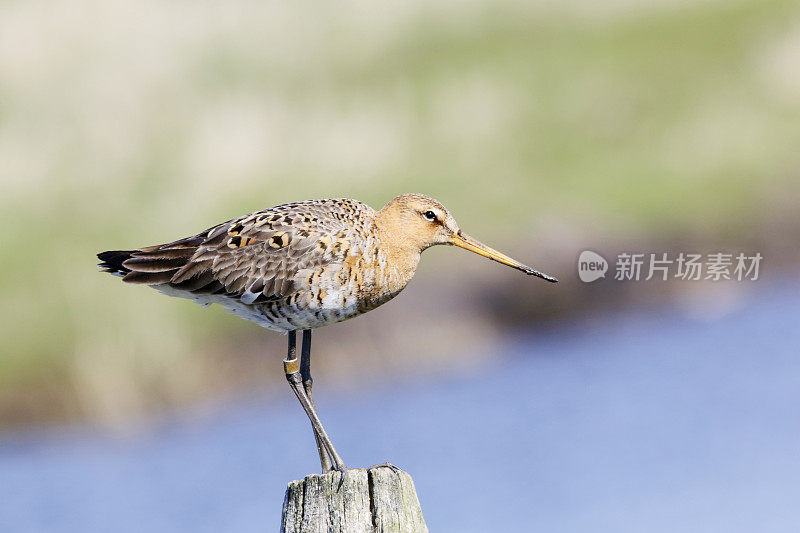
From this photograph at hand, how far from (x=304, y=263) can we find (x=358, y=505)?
6.54 ft

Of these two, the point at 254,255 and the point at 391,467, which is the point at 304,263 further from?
the point at 391,467

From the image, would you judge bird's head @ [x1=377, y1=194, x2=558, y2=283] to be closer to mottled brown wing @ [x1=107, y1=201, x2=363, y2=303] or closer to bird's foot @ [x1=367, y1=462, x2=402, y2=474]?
mottled brown wing @ [x1=107, y1=201, x2=363, y2=303]

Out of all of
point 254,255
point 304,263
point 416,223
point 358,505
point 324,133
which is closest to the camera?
point 358,505

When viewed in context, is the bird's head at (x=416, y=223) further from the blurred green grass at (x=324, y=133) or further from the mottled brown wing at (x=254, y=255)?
the blurred green grass at (x=324, y=133)

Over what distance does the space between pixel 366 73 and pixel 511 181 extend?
399 cm

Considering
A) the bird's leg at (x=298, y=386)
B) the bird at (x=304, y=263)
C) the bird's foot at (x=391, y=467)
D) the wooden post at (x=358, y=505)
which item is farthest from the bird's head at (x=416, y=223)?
the wooden post at (x=358, y=505)

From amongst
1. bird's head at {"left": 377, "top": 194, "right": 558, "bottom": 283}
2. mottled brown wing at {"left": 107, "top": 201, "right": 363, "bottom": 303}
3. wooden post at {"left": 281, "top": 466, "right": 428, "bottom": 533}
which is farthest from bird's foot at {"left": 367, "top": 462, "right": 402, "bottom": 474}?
bird's head at {"left": 377, "top": 194, "right": 558, "bottom": 283}

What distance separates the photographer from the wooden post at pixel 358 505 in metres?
6.11

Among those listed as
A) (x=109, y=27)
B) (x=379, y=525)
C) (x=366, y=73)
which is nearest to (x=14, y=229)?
(x=109, y=27)

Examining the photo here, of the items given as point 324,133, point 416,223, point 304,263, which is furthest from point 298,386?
point 324,133

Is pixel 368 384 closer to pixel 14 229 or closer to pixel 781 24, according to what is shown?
pixel 14 229

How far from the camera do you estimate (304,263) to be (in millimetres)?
7543

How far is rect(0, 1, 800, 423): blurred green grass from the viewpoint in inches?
572

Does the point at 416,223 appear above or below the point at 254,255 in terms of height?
above
